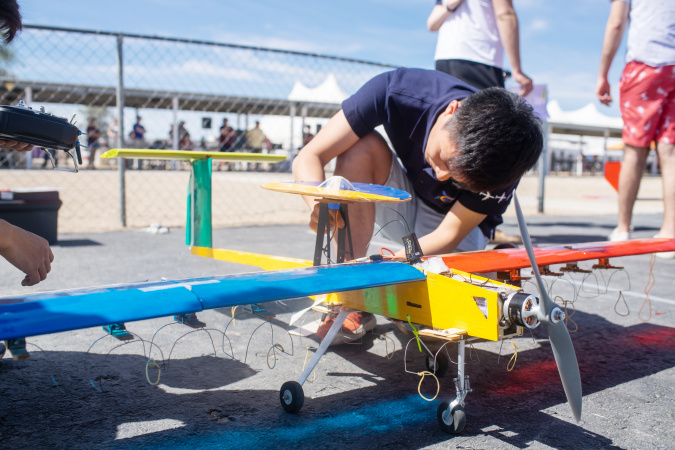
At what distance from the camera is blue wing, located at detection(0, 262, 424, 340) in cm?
122

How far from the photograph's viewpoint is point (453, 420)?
5.85 feet

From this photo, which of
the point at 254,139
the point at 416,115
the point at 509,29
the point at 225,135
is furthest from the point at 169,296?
the point at 254,139

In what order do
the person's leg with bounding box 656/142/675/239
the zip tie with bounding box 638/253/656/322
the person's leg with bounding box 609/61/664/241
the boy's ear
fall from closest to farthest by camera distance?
the boy's ear
the zip tie with bounding box 638/253/656/322
the person's leg with bounding box 656/142/675/239
the person's leg with bounding box 609/61/664/241

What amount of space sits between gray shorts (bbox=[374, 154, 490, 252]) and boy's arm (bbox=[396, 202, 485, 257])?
0.49 meters

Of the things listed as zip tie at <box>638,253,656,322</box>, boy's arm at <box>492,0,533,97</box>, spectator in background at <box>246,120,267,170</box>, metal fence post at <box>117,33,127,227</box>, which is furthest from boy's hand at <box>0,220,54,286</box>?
spectator in background at <box>246,120,267,170</box>

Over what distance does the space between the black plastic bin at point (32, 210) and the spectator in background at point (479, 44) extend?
12.2 feet

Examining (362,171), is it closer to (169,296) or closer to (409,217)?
(409,217)

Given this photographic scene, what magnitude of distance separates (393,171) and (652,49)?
10.5 ft

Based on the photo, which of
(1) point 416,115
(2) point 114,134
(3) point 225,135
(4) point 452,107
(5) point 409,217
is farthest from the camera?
(3) point 225,135

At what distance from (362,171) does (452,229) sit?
58 cm

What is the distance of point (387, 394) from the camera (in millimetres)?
2146

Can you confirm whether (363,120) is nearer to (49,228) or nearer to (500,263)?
(500,263)

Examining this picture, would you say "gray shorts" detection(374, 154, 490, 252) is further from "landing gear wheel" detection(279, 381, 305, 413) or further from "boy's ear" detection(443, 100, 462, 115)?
"landing gear wheel" detection(279, 381, 305, 413)

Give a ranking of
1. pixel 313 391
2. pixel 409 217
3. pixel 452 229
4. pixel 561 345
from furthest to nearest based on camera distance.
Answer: pixel 409 217 < pixel 452 229 < pixel 313 391 < pixel 561 345
